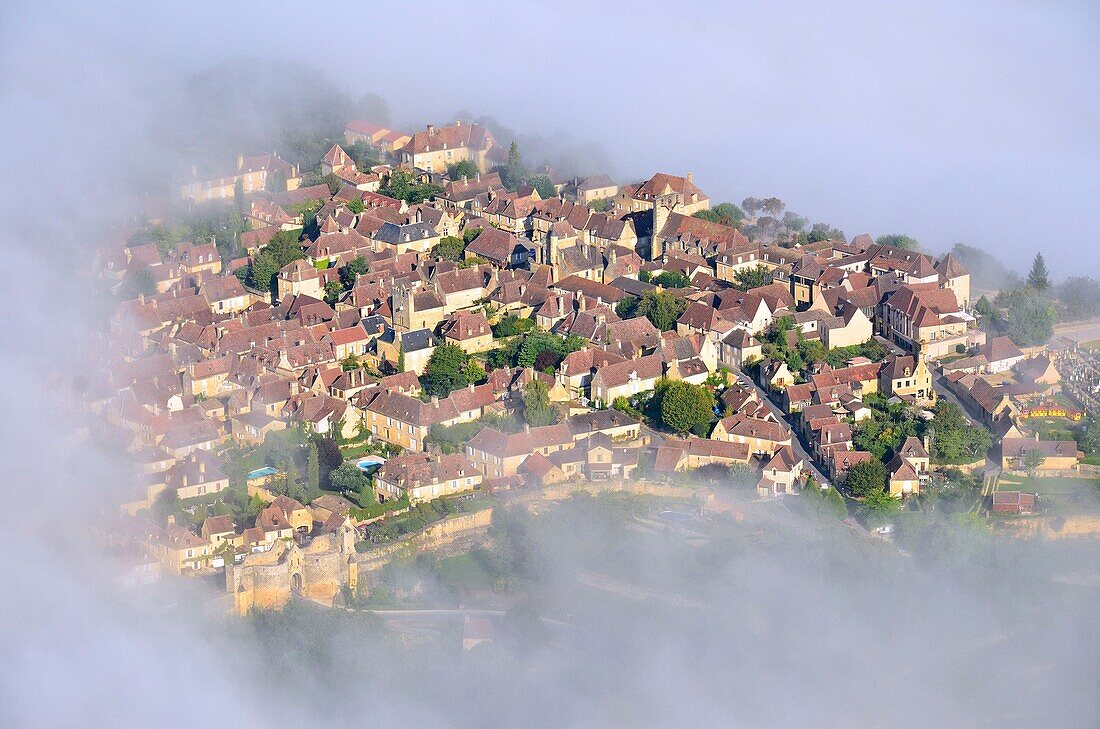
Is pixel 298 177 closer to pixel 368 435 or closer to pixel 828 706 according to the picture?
pixel 368 435

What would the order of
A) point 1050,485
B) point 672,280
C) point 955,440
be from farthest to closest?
point 672,280 → point 955,440 → point 1050,485

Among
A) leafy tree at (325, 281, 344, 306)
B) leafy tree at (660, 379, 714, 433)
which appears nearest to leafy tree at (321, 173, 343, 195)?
leafy tree at (325, 281, 344, 306)

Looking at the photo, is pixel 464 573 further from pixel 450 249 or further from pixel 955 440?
pixel 450 249

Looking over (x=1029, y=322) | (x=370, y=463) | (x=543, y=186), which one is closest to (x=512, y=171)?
(x=543, y=186)

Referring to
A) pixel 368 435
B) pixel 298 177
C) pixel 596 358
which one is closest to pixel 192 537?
pixel 368 435

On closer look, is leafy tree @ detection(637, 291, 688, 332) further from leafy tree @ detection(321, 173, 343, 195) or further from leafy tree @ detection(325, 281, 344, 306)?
leafy tree @ detection(321, 173, 343, 195)

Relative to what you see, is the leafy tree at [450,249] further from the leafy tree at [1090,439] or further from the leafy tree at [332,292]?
the leafy tree at [1090,439]
